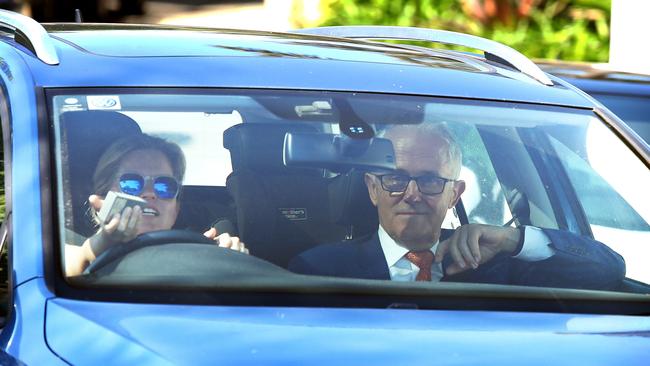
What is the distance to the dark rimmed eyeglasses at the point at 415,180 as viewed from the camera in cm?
343

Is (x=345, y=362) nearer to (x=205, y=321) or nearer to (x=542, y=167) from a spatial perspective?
(x=205, y=321)

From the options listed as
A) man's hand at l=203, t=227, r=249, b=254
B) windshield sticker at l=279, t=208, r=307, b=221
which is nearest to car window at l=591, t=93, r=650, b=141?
windshield sticker at l=279, t=208, r=307, b=221

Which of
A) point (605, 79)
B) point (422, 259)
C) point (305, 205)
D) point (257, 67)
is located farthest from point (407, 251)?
point (605, 79)

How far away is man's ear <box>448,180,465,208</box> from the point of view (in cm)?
355

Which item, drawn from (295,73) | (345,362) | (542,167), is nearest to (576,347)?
(345,362)

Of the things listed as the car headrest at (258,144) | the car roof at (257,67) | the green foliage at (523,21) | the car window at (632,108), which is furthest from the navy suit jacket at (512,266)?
the green foliage at (523,21)

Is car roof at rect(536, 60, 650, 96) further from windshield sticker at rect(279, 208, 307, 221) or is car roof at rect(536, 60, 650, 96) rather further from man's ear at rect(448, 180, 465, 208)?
windshield sticker at rect(279, 208, 307, 221)

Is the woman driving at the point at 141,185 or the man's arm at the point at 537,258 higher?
the woman driving at the point at 141,185

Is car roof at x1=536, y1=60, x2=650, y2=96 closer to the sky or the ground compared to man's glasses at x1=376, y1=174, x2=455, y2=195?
closer to the ground

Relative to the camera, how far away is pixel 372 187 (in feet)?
11.3

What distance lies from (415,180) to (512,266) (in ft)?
1.18

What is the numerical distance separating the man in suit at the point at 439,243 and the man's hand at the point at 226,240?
173mm

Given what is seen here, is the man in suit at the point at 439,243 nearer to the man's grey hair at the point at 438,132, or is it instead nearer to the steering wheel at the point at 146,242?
the man's grey hair at the point at 438,132

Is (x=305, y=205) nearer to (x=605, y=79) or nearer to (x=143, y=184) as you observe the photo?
(x=143, y=184)
